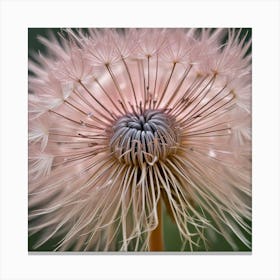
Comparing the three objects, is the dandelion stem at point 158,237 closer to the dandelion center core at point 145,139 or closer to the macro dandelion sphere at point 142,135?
the macro dandelion sphere at point 142,135

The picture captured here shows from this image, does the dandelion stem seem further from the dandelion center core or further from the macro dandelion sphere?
the dandelion center core

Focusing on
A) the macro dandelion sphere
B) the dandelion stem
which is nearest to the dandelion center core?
the macro dandelion sphere

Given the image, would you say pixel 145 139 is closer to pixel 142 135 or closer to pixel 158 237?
pixel 142 135

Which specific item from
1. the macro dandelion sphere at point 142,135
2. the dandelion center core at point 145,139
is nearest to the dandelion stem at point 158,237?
the macro dandelion sphere at point 142,135

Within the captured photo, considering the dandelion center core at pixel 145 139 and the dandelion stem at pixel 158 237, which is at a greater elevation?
the dandelion center core at pixel 145 139
